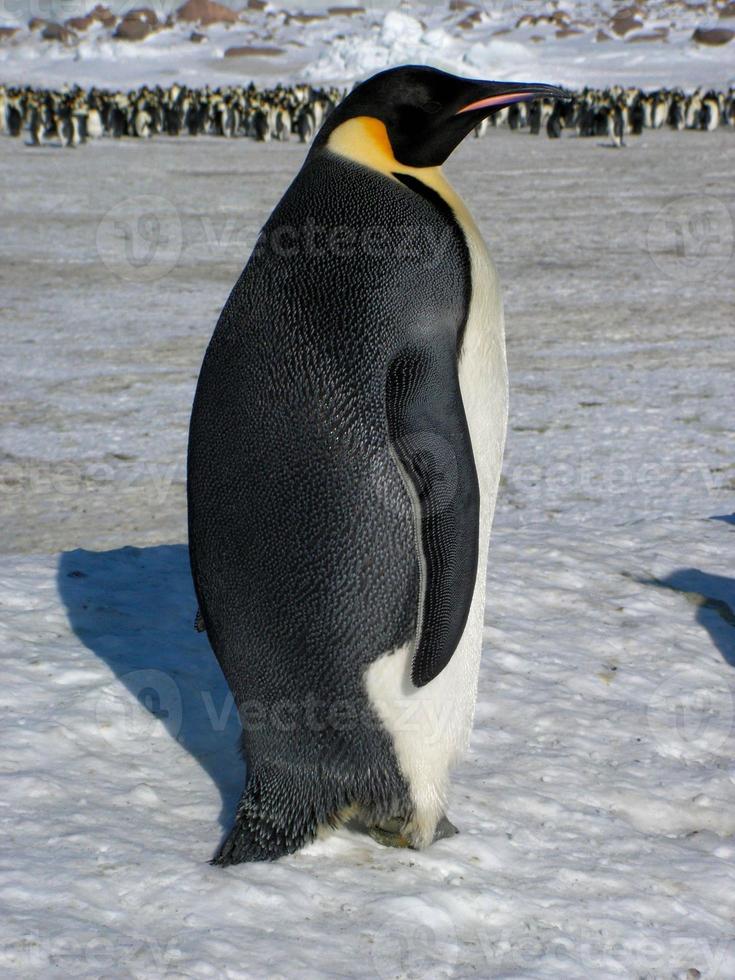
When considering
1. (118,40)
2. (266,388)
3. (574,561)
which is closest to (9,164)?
(574,561)

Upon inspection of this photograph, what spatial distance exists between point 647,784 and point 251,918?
106 centimetres

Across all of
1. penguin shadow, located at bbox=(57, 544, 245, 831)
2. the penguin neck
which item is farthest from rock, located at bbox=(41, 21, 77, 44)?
the penguin neck

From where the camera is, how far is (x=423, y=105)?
2.28 m

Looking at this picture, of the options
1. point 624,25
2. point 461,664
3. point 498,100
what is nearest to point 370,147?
point 498,100

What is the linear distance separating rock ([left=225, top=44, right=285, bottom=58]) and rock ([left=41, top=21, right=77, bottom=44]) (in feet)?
32.3

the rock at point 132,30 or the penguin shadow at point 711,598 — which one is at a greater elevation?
the penguin shadow at point 711,598

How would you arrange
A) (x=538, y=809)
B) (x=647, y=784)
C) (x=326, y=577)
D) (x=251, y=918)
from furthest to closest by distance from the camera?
(x=647, y=784) < (x=538, y=809) < (x=326, y=577) < (x=251, y=918)

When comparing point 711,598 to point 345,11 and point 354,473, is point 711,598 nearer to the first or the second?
point 354,473

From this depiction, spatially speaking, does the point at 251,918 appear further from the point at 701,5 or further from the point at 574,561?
the point at 701,5

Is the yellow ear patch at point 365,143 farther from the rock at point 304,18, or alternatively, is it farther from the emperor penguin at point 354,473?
the rock at point 304,18

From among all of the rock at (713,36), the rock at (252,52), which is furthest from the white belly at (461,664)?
the rock at (252,52)

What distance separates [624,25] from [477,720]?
57.1m

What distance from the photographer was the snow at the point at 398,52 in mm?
44125

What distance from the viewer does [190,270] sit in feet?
33.8
